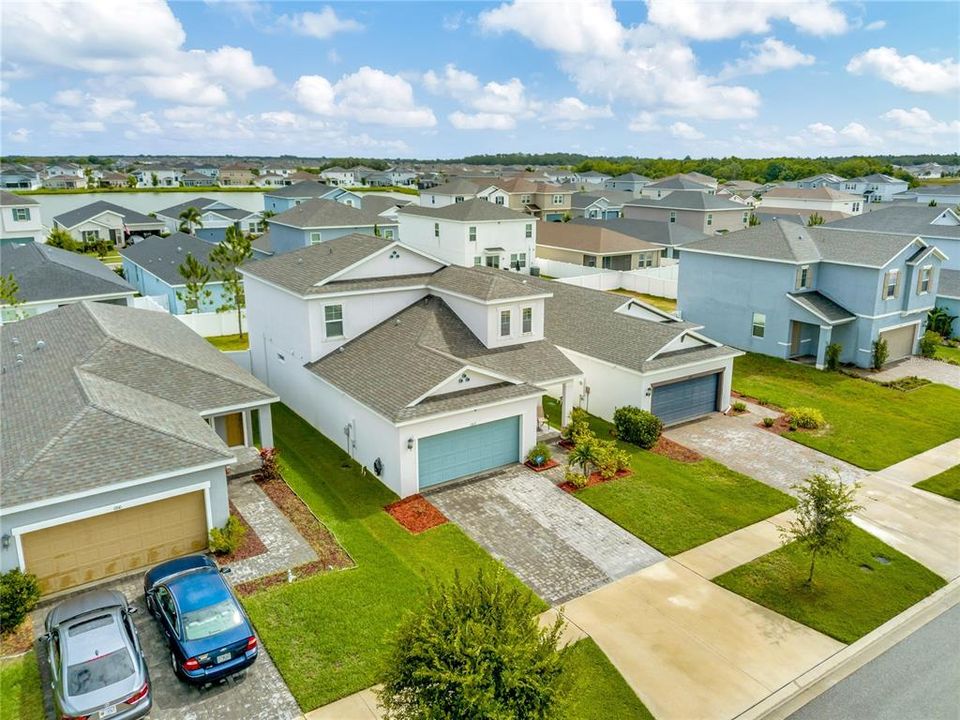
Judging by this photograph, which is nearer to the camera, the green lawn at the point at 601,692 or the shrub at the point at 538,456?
the green lawn at the point at 601,692

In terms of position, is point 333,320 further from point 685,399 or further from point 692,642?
point 692,642

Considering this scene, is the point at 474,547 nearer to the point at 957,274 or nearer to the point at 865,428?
the point at 865,428

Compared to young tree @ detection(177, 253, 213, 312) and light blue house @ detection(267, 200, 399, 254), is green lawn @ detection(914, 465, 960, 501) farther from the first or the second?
light blue house @ detection(267, 200, 399, 254)

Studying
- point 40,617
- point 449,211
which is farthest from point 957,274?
point 40,617

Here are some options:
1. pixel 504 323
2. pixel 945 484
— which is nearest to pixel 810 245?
pixel 945 484

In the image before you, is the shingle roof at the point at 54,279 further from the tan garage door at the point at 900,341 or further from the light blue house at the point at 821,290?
the tan garage door at the point at 900,341

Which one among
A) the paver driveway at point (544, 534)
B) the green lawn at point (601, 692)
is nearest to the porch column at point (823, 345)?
the paver driveway at point (544, 534)
